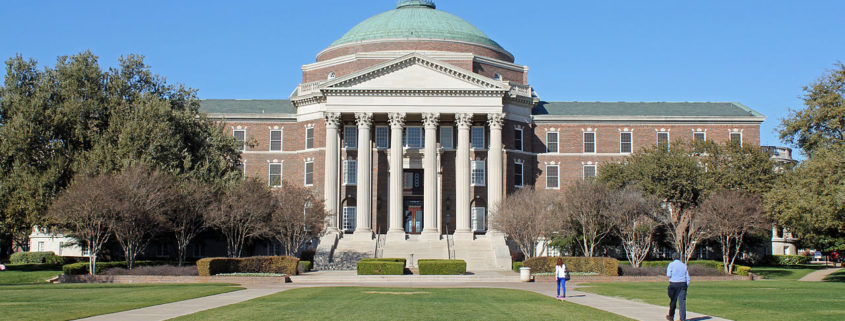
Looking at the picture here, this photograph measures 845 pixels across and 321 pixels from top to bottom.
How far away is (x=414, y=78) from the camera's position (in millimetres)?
67938

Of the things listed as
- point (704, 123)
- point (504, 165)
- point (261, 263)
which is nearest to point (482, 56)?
point (504, 165)

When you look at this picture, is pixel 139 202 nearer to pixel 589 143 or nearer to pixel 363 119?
pixel 363 119

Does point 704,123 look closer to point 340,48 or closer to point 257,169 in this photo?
point 340,48

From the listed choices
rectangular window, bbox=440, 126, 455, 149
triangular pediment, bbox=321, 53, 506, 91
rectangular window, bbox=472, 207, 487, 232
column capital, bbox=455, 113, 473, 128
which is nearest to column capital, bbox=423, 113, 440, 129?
column capital, bbox=455, 113, 473, 128

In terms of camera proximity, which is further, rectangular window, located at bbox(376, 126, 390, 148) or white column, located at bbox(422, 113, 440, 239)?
rectangular window, located at bbox(376, 126, 390, 148)

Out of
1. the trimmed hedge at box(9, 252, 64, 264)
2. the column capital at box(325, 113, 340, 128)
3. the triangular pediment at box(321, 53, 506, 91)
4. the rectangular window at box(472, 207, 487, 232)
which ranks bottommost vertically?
the trimmed hedge at box(9, 252, 64, 264)

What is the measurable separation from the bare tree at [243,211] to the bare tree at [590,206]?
1996 centimetres

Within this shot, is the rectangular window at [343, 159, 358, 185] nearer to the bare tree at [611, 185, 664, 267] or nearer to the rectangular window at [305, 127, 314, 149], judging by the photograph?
the rectangular window at [305, 127, 314, 149]

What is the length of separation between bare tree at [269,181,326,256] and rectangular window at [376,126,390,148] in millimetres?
13764

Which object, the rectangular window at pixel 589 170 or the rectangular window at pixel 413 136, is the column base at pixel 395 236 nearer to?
the rectangular window at pixel 413 136

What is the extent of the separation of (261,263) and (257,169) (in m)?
28.7

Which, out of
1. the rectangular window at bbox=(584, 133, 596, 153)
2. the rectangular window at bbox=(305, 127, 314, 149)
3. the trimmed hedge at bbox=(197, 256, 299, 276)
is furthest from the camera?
the rectangular window at bbox=(584, 133, 596, 153)

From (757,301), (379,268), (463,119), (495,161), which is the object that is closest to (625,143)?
(495,161)

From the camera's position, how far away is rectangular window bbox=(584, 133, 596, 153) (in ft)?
252
